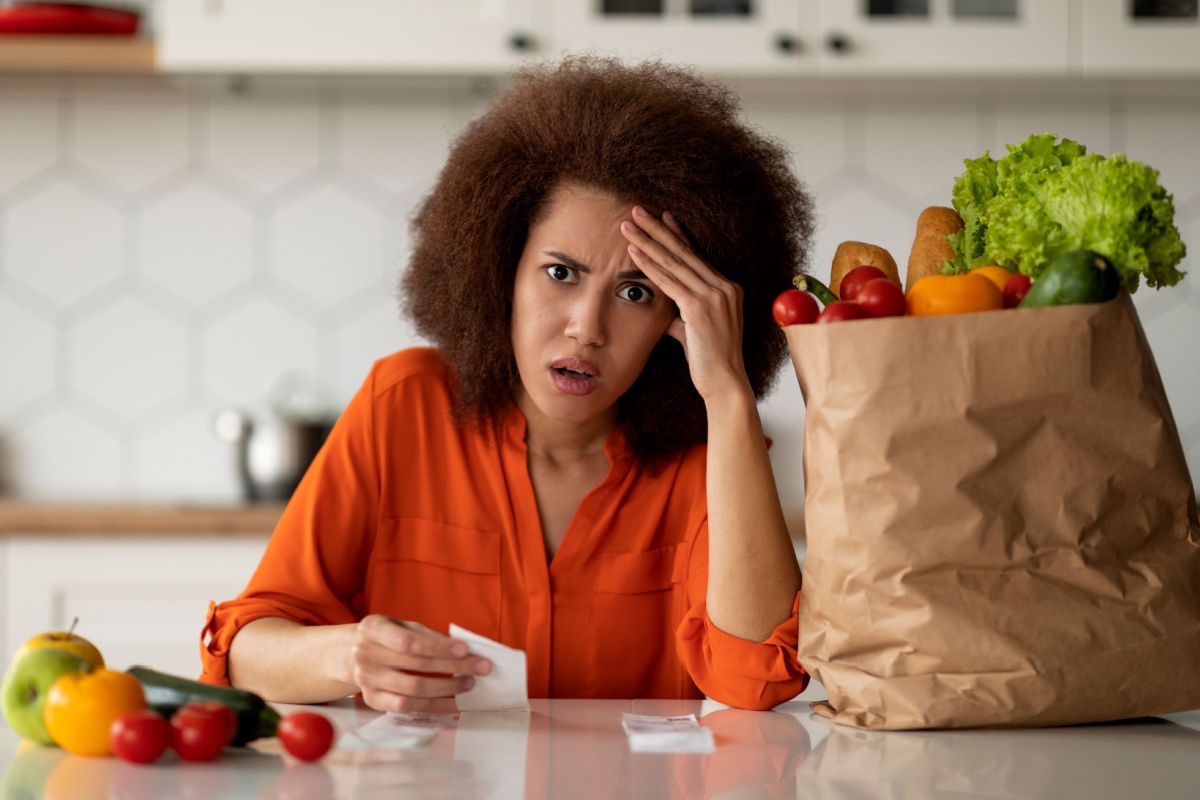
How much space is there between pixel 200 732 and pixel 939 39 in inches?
78.0

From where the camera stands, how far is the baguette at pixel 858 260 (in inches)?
43.9

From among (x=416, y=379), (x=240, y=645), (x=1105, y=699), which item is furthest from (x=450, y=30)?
(x=1105, y=699)

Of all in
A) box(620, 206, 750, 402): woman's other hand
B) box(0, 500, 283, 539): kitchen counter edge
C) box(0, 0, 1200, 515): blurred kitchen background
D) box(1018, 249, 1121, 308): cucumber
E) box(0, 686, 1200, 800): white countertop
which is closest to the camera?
box(0, 686, 1200, 800): white countertop

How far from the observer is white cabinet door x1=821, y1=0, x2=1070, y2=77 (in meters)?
2.30

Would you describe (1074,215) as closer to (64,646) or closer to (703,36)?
(64,646)

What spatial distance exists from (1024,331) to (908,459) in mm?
136

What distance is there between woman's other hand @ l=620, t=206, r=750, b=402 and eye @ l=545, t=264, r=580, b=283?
8cm

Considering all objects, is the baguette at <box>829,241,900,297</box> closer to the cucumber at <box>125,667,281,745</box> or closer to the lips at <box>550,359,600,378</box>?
the lips at <box>550,359,600,378</box>

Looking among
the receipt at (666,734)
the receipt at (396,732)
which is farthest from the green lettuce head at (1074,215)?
the receipt at (396,732)

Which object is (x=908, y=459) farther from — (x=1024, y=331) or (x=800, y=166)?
(x=800, y=166)

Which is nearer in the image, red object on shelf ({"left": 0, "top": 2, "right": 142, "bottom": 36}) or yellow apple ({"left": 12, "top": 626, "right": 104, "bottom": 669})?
yellow apple ({"left": 12, "top": 626, "right": 104, "bottom": 669})

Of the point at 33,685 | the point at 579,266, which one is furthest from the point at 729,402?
the point at 33,685

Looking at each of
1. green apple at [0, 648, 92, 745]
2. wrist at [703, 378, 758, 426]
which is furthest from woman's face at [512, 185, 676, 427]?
green apple at [0, 648, 92, 745]

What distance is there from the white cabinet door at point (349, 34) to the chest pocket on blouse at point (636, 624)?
1.20 m
